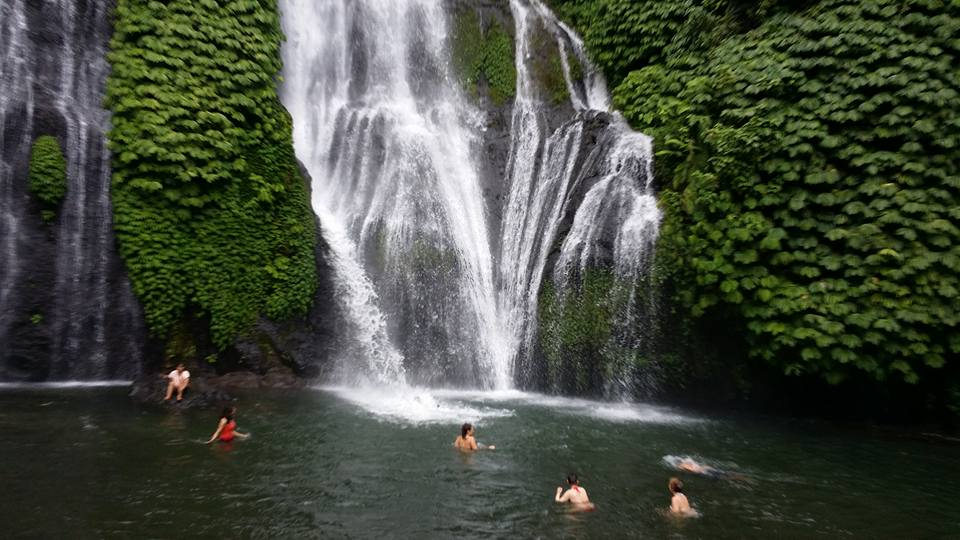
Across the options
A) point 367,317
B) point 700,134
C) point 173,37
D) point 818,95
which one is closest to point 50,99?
point 173,37

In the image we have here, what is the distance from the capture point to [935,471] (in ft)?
29.0

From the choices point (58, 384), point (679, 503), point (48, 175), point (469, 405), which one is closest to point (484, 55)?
point (469, 405)

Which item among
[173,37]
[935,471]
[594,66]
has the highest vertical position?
[594,66]

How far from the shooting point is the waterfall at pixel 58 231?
11.8 m

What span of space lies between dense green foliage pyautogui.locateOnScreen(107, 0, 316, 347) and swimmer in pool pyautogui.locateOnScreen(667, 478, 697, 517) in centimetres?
922

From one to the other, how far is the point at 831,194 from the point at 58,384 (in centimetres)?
1560

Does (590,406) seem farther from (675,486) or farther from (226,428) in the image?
(226,428)

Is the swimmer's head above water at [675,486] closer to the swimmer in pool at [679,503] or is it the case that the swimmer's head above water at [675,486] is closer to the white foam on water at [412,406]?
the swimmer in pool at [679,503]

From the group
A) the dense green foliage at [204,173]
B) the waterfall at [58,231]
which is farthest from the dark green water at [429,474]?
the dense green foliage at [204,173]

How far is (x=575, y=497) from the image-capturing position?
22.7 feet

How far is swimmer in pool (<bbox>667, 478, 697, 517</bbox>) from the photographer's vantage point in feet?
22.1

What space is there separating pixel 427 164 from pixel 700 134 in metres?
7.54

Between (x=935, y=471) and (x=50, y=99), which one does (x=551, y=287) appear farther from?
(x=50, y=99)

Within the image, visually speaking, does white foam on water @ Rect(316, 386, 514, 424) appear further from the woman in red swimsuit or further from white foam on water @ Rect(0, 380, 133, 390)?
white foam on water @ Rect(0, 380, 133, 390)
